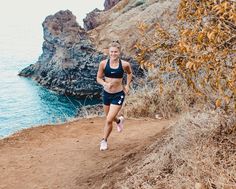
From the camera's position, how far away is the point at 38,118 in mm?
34219

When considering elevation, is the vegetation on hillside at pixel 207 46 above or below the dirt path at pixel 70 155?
above

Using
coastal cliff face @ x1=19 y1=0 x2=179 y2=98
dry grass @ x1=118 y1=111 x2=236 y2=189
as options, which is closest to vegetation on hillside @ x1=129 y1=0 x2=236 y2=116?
dry grass @ x1=118 y1=111 x2=236 y2=189

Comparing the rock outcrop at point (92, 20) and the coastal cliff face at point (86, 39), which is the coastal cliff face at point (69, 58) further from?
the rock outcrop at point (92, 20)

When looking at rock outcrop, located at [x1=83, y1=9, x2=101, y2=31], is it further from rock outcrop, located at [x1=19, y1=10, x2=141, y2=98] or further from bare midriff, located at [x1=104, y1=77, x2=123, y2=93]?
bare midriff, located at [x1=104, y1=77, x2=123, y2=93]

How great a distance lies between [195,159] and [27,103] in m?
38.8

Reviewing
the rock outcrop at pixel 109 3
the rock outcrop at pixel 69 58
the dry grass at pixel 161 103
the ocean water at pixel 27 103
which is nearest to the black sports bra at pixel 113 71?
the dry grass at pixel 161 103

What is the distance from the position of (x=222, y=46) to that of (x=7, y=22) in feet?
438

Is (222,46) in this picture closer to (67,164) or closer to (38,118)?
(67,164)

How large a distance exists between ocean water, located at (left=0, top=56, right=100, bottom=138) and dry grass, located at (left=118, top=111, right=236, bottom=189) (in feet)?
70.2

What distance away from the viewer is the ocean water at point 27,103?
3297cm

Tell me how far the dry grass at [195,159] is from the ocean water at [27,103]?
21.4 m

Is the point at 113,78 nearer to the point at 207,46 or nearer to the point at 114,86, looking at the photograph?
the point at 114,86

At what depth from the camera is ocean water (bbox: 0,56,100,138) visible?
33.0m

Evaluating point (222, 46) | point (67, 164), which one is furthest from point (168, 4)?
point (222, 46)
